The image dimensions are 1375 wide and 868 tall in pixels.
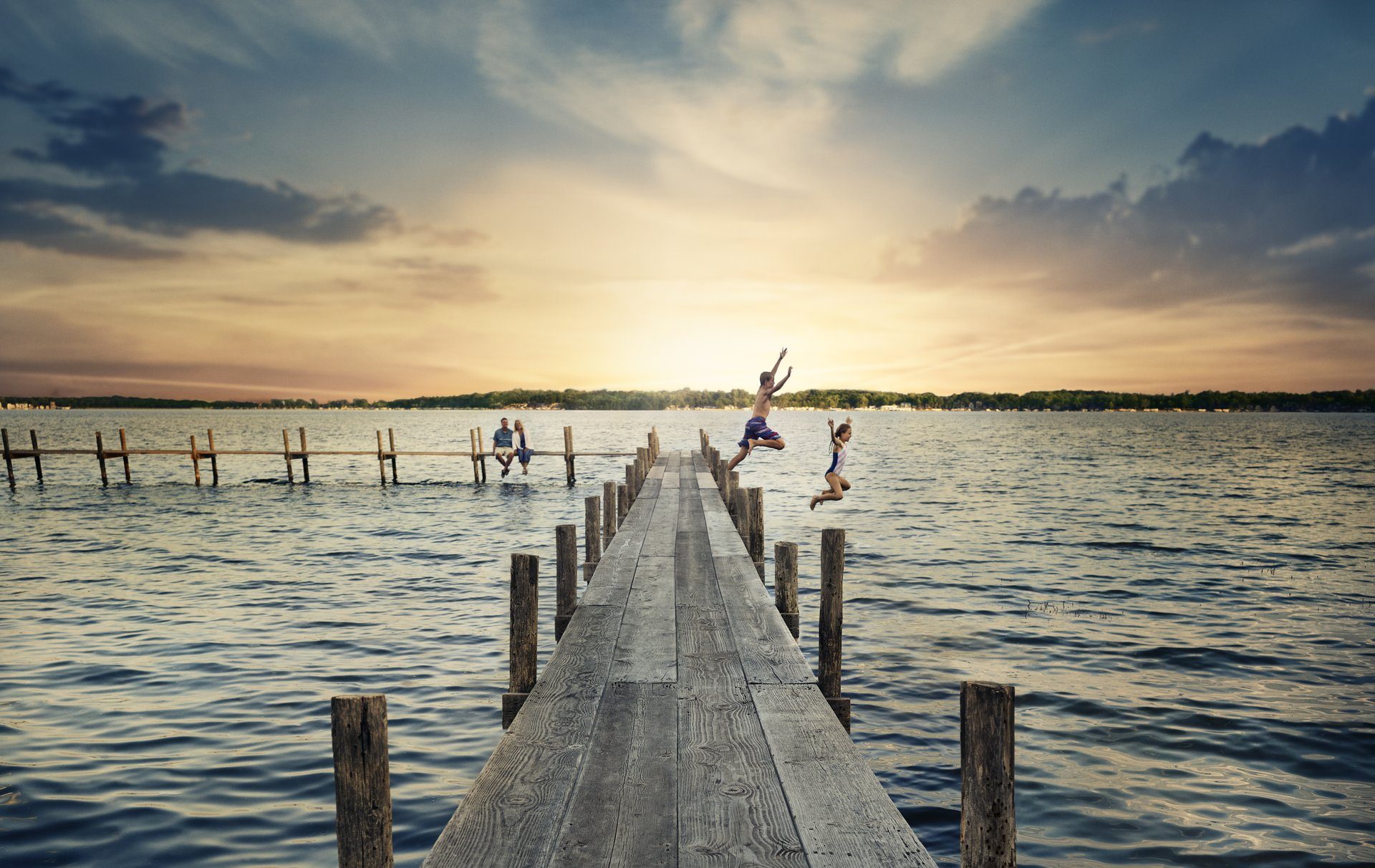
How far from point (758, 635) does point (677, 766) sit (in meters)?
2.55

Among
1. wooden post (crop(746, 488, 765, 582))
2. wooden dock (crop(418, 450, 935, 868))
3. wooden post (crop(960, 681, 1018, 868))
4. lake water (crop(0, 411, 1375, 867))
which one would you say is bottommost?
lake water (crop(0, 411, 1375, 867))

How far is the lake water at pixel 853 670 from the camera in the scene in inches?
258

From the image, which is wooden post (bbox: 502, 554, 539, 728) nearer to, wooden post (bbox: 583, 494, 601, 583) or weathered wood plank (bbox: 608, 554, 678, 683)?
weathered wood plank (bbox: 608, 554, 678, 683)

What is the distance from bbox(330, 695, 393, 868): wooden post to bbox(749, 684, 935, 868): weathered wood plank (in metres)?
1.79

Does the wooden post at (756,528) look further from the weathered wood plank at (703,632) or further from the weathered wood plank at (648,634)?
the weathered wood plank at (648,634)

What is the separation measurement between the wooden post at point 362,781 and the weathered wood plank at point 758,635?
2847mm

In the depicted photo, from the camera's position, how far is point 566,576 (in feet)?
25.5

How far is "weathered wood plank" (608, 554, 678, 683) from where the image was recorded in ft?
18.7

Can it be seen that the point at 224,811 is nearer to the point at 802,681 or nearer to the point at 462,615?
the point at 802,681

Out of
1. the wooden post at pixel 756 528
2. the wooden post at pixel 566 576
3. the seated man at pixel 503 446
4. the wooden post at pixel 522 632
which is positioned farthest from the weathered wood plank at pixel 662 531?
the seated man at pixel 503 446

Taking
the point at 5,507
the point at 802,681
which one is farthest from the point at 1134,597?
the point at 5,507

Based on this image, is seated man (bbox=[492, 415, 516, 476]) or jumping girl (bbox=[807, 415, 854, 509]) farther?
seated man (bbox=[492, 415, 516, 476])

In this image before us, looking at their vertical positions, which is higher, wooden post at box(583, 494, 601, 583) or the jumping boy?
the jumping boy

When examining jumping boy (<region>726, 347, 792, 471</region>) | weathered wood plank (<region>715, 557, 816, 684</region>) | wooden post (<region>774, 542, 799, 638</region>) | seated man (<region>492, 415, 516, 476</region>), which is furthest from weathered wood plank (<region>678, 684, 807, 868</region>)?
seated man (<region>492, 415, 516, 476</region>)
